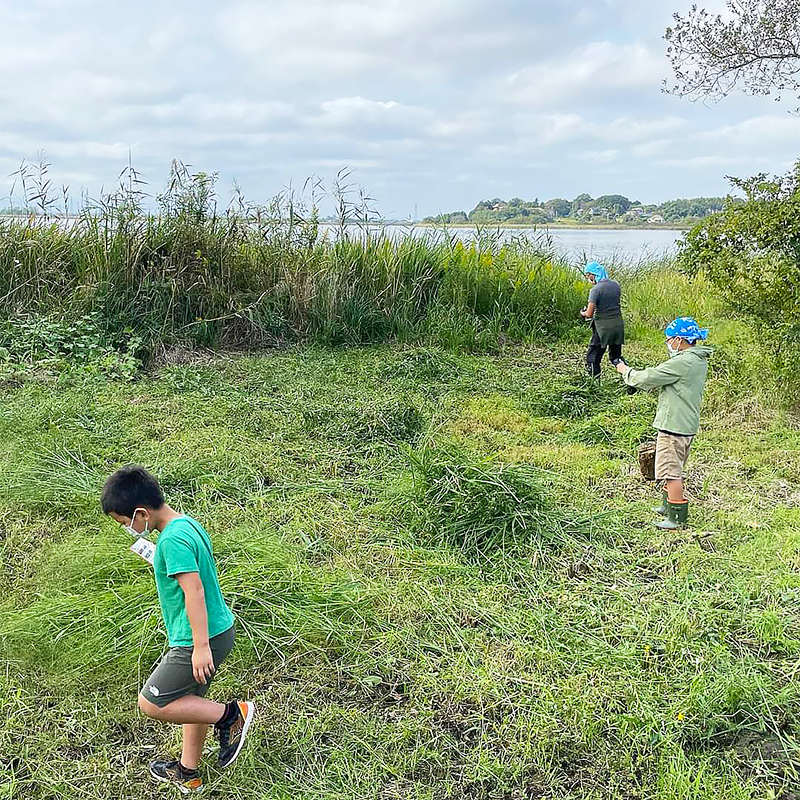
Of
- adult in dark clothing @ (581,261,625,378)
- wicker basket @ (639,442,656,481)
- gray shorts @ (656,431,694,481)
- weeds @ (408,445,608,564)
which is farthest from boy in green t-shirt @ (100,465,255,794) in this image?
adult in dark clothing @ (581,261,625,378)

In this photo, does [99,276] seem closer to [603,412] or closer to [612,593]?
[603,412]

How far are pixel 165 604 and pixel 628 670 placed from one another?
1.74 meters

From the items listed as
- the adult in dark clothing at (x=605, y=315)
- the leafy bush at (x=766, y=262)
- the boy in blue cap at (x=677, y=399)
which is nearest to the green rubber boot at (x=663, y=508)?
the boy in blue cap at (x=677, y=399)

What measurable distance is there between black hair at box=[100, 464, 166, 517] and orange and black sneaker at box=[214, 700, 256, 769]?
75cm

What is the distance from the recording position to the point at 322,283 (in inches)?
382

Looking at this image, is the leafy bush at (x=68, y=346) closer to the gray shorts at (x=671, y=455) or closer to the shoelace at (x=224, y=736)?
the gray shorts at (x=671, y=455)

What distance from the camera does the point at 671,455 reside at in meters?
4.27

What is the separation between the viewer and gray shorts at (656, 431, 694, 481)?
4237mm

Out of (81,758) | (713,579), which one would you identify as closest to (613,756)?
(713,579)

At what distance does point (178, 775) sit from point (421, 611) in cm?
123

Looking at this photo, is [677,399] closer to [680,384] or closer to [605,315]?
[680,384]

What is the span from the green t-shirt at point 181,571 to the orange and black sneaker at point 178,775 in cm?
46

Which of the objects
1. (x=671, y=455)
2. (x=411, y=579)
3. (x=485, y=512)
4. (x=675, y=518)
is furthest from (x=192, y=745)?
(x=671, y=455)

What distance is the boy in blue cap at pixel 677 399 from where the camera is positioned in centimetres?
420
